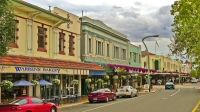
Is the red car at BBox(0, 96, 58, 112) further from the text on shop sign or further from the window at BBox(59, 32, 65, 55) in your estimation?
the window at BBox(59, 32, 65, 55)

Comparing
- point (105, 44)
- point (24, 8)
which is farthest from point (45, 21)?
point (105, 44)

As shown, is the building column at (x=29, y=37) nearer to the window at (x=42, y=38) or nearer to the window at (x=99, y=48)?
the window at (x=42, y=38)

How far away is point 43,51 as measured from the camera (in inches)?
1112

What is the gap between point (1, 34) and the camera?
14.9m

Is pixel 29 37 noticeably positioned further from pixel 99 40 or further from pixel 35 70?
pixel 99 40

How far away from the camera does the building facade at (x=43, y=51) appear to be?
23.4 metres

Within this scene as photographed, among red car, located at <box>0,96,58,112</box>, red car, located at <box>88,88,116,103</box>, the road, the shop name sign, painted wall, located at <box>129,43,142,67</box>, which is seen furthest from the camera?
painted wall, located at <box>129,43,142,67</box>

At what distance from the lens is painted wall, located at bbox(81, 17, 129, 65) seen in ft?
122

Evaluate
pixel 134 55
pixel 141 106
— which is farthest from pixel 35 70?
pixel 134 55

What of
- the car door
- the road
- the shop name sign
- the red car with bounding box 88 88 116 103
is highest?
the shop name sign

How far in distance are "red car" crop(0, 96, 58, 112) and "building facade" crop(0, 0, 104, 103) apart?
4.13 metres

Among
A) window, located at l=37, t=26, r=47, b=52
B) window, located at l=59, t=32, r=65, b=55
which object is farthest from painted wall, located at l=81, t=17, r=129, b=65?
window, located at l=37, t=26, r=47, b=52

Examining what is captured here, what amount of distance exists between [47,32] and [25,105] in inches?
530

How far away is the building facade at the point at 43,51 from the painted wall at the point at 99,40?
5.57 feet
